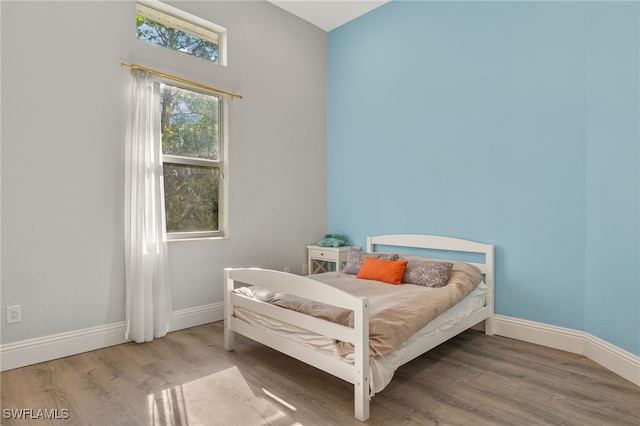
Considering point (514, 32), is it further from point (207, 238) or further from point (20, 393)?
point (20, 393)

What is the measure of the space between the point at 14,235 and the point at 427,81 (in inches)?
140

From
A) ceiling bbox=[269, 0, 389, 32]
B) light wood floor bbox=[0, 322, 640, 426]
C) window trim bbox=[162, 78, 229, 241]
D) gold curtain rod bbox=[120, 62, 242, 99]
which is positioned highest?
ceiling bbox=[269, 0, 389, 32]

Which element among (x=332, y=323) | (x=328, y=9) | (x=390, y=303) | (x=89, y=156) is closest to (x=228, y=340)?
(x=332, y=323)

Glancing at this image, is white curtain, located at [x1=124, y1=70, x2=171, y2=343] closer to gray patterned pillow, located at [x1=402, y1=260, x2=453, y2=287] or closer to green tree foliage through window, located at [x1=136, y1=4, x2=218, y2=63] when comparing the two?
green tree foliage through window, located at [x1=136, y1=4, x2=218, y2=63]

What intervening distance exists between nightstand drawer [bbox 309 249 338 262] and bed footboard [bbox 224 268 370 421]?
149 centimetres

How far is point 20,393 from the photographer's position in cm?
211

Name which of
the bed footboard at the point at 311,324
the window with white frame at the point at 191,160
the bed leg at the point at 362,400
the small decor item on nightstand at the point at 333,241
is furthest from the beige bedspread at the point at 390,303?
the window with white frame at the point at 191,160

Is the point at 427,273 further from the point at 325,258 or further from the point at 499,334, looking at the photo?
the point at 325,258

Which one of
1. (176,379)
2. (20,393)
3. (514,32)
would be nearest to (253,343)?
(176,379)

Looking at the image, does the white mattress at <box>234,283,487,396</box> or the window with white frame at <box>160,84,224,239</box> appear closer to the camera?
the white mattress at <box>234,283,487,396</box>

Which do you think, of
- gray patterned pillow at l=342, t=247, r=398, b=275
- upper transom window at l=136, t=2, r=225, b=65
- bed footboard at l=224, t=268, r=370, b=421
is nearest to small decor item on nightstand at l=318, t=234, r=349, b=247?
gray patterned pillow at l=342, t=247, r=398, b=275

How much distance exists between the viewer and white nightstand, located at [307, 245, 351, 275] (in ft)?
13.3

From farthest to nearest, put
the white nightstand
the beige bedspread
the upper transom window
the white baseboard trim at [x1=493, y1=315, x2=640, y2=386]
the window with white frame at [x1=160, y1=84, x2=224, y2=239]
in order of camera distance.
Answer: the white nightstand → the window with white frame at [x1=160, y1=84, x2=224, y2=239] → the upper transom window → the white baseboard trim at [x1=493, y1=315, x2=640, y2=386] → the beige bedspread

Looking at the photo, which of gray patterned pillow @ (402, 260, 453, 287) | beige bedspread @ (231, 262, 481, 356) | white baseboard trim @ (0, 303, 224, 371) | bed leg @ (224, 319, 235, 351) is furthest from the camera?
gray patterned pillow @ (402, 260, 453, 287)
